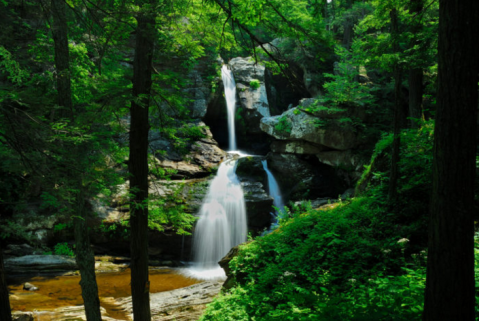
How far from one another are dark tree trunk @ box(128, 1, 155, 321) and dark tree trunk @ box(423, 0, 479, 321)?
14.9 feet

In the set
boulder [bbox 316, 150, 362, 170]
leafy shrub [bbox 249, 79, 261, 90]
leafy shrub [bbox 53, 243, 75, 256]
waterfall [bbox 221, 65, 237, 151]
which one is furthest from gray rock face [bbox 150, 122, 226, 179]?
boulder [bbox 316, 150, 362, 170]

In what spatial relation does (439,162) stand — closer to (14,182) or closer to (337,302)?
(337,302)

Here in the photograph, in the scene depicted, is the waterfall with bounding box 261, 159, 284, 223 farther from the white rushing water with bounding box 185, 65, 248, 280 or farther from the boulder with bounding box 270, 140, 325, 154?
the white rushing water with bounding box 185, 65, 248, 280

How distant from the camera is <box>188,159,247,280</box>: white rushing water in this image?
14234mm

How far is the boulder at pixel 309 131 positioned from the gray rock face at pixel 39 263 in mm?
12379

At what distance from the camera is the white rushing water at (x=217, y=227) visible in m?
14.2

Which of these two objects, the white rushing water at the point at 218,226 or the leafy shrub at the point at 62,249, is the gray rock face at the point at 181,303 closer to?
the white rushing water at the point at 218,226

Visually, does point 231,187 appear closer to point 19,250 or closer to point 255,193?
point 255,193

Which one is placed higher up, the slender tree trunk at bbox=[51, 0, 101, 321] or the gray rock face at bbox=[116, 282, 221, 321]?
the slender tree trunk at bbox=[51, 0, 101, 321]

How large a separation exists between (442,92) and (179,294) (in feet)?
29.4

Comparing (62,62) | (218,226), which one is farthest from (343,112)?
(62,62)

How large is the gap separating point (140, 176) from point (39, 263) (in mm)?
9771

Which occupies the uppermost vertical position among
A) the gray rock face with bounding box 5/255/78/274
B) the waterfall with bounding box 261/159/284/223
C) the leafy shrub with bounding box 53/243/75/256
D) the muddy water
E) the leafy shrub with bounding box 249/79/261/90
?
the leafy shrub with bounding box 249/79/261/90

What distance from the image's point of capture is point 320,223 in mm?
6660
